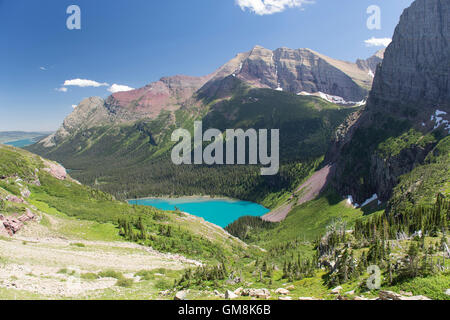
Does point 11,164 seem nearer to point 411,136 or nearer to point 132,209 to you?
point 132,209

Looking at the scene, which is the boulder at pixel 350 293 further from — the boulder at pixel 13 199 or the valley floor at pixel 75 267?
the boulder at pixel 13 199

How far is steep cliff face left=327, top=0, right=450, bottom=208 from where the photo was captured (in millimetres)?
99456

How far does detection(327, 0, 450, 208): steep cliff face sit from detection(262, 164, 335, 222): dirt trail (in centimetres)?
1012

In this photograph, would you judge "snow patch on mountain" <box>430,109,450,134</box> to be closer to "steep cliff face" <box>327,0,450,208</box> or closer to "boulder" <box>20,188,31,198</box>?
"steep cliff face" <box>327,0,450,208</box>

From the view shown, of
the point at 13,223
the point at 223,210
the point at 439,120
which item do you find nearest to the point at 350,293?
the point at 13,223

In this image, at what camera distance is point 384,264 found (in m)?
20.9

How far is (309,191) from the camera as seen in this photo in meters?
143

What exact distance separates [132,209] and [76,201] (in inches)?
480

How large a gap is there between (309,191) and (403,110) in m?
62.4

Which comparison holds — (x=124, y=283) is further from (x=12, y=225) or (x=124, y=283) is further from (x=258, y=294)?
(x=12, y=225)

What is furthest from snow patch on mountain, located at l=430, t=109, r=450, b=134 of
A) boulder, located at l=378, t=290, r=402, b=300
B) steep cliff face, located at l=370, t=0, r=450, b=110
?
boulder, located at l=378, t=290, r=402, b=300

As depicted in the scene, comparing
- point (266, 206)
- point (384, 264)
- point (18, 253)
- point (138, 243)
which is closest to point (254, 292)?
point (384, 264)

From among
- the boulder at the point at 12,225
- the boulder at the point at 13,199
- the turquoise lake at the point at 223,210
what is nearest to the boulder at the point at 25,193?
the boulder at the point at 13,199
